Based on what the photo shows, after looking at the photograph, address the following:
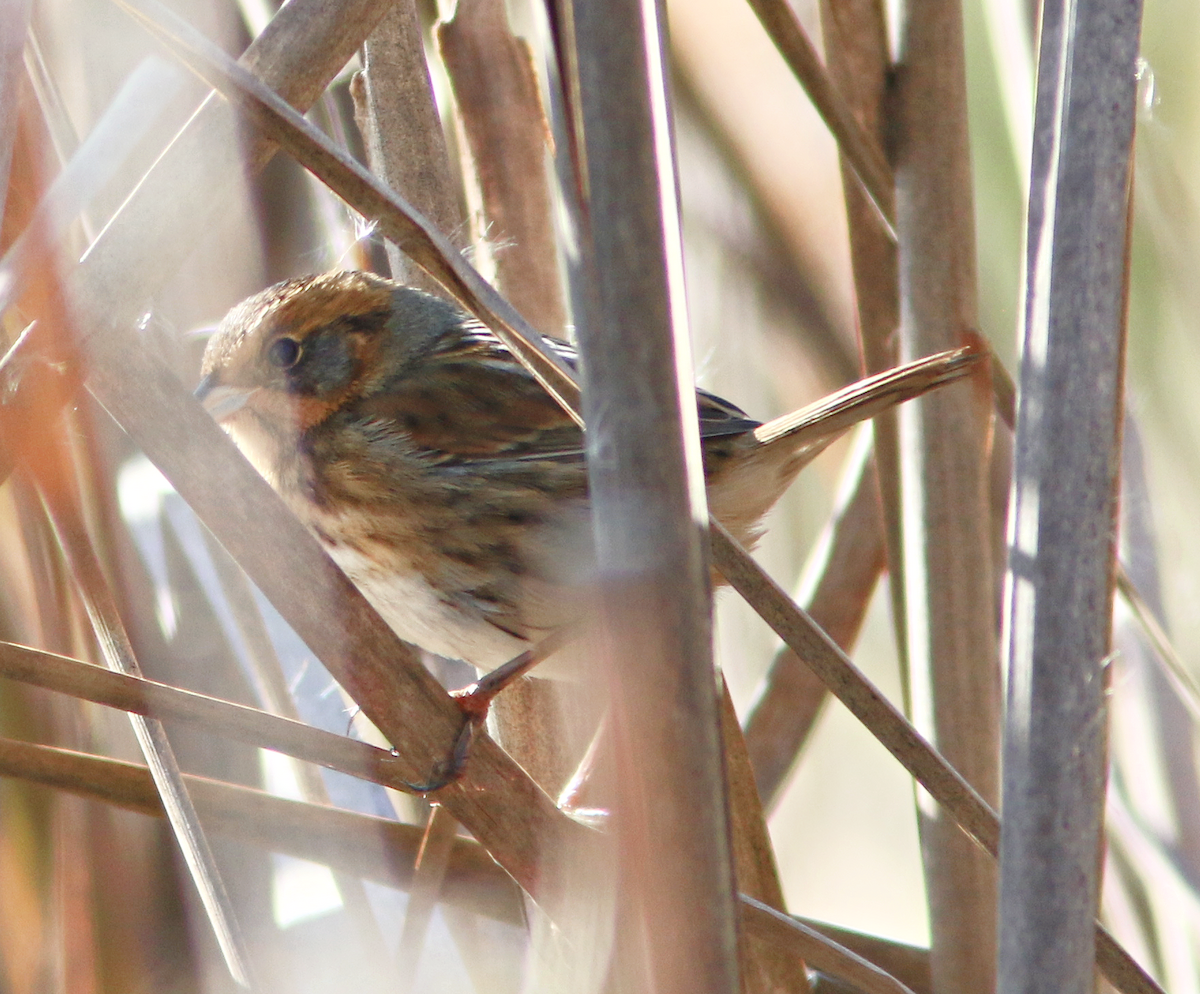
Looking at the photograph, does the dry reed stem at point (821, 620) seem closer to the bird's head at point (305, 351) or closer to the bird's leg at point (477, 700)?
the bird's leg at point (477, 700)

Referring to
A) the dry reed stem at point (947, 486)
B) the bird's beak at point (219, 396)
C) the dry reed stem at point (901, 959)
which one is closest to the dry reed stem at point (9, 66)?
the bird's beak at point (219, 396)

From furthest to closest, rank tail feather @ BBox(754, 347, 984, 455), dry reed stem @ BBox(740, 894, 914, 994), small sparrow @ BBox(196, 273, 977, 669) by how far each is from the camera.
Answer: small sparrow @ BBox(196, 273, 977, 669), tail feather @ BBox(754, 347, 984, 455), dry reed stem @ BBox(740, 894, 914, 994)

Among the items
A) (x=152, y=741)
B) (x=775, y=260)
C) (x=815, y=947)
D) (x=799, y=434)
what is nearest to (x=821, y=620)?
(x=799, y=434)

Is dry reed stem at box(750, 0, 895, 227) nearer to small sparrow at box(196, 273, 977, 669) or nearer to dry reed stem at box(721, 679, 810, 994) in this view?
small sparrow at box(196, 273, 977, 669)

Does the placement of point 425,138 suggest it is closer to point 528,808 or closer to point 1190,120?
point 528,808

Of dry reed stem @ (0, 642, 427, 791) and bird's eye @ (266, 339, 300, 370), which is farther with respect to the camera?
bird's eye @ (266, 339, 300, 370)

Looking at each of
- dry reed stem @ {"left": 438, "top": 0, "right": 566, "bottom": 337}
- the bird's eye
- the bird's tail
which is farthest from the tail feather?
the bird's eye

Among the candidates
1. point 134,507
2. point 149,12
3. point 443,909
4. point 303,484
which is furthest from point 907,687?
point 149,12
